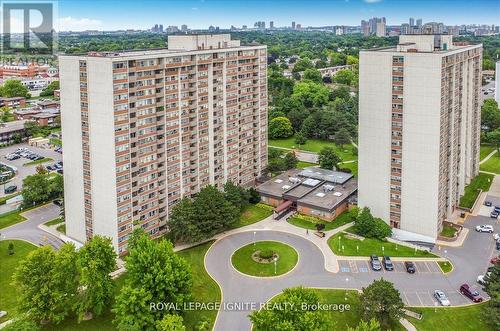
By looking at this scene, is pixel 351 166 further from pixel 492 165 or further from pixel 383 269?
pixel 383 269

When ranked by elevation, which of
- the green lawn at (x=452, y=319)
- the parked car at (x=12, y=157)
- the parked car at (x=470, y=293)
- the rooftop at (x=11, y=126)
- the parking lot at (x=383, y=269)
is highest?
the rooftop at (x=11, y=126)

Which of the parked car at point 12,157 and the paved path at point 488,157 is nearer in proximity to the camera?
the paved path at point 488,157

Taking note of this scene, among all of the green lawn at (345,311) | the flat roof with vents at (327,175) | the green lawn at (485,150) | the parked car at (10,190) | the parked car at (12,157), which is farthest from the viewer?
the parked car at (12,157)

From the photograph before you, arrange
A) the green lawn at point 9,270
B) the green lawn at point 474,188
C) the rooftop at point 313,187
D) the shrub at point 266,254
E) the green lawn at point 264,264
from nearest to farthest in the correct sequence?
1. the green lawn at point 9,270
2. the green lawn at point 264,264
3. the shrub at point 266,254
4. the rooftop at point 313,187
5. the green lawn at point 474,188

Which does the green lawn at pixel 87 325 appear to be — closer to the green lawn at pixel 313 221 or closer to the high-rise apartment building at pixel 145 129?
the high-rise apartment building at pixel 145 129

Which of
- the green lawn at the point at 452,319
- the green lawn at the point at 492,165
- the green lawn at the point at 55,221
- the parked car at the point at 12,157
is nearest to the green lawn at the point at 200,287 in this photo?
the green lawn at the point at 452,319

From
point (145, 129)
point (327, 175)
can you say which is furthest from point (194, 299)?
point (327, 175)

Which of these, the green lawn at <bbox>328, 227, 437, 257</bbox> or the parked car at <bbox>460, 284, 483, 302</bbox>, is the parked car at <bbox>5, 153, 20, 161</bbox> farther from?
the parked car at <bbox>460, 284, 483, 302</bbox>
